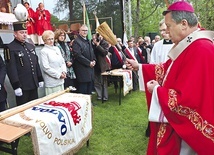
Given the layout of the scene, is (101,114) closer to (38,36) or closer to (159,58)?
(159,58)

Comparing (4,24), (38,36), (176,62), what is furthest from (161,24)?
(38,36)

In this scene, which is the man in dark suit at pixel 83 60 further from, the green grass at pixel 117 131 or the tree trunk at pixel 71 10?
the tree trunk at pixel 71 10

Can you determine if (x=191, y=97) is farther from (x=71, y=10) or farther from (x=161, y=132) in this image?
(x=71, y=10)

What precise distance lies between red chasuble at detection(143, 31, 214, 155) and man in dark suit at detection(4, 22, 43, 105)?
8.37 feet

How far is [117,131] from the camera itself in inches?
165

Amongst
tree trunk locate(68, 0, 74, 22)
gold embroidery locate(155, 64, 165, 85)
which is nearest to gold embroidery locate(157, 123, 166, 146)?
gold embroidery locate(155, 64, 165, 85)

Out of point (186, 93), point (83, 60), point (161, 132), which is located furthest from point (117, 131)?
point (186, 93)

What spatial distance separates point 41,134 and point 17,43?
6.36ft

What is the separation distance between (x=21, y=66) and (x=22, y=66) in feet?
0.05

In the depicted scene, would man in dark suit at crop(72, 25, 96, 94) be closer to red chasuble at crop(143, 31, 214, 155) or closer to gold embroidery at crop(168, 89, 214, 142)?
red chasuble at crop(143, 31, 214, 155)

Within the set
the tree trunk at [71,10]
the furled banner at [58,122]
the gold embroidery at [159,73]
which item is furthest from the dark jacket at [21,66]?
the tree trunk at [71,10]

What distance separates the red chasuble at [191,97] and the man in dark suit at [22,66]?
255cm

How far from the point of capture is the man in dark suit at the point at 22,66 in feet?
11.7

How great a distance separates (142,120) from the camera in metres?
4.72
